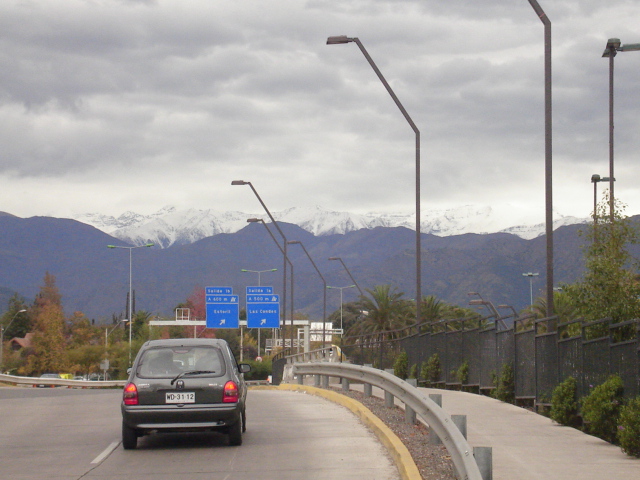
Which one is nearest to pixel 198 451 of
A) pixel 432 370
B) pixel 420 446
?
pixel 420 446

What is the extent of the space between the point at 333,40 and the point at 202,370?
14.9 meters

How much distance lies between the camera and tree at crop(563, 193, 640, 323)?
1812 cm

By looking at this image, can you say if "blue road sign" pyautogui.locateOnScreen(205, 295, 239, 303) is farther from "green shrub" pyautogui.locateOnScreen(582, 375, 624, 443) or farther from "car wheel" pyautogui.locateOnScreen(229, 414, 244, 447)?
"green shrub" pyautogui.locateOnScreen(582, 375, 624, 443)

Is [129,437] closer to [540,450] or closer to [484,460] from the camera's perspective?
[540,450]

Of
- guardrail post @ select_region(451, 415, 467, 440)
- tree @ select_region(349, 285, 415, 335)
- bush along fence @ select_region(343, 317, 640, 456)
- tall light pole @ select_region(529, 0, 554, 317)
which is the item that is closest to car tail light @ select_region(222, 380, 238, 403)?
guardrail post @ select_region(451, 415, 467, 440)

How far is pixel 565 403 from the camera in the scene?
48.5 ft

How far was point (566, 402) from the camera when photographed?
48.5 ft

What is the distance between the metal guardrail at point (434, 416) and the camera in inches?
338

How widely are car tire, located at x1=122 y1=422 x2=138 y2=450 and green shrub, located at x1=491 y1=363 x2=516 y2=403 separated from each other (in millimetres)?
8281

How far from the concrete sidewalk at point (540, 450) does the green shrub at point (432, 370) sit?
10.1m

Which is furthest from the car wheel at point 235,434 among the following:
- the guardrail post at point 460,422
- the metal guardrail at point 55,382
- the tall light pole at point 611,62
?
the metal guardrail at point 55,382

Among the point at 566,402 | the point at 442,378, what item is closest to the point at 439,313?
the point at 442,378

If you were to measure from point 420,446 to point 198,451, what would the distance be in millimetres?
3229

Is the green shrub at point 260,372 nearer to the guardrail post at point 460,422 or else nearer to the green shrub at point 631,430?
the green shrub at point 631,430
